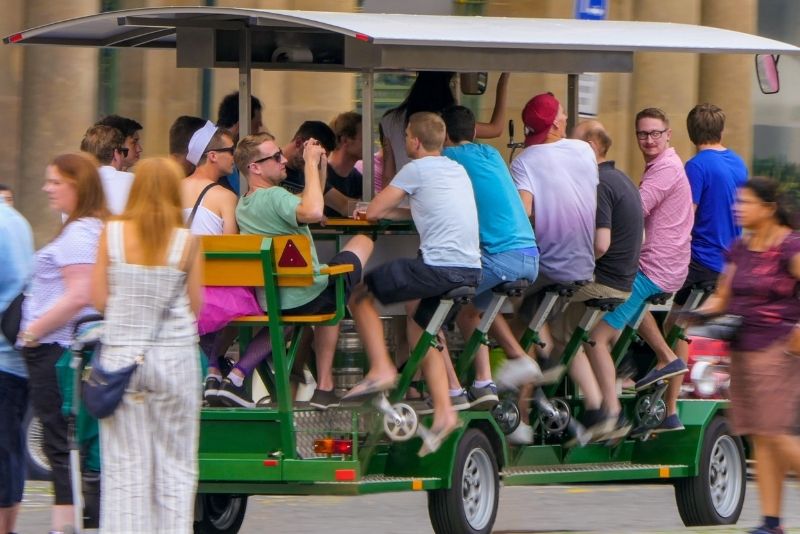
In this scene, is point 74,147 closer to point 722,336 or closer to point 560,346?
point 560,346

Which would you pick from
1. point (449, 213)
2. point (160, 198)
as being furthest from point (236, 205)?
point (160, 198)

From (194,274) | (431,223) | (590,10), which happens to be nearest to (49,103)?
(590,10)

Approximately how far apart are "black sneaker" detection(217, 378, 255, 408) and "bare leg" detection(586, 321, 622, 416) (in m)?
2.33

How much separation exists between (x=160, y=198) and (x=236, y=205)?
1.84 metres

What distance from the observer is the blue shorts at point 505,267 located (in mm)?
9453

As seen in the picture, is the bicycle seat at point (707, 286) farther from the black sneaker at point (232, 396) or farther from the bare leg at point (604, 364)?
the black sneaker at point (232, 396)

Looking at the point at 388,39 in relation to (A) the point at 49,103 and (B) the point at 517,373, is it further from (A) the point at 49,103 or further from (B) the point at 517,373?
(A) the point at 49,103

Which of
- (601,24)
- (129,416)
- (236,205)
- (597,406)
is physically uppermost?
(601,24)

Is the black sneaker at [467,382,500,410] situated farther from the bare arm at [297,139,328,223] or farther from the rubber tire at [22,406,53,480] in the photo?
the rubber tire at [22,406,53,480]

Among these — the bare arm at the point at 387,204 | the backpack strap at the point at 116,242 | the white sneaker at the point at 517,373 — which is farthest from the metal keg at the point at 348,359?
the backpack strap at the point at 116,242

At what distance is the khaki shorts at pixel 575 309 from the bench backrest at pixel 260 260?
7.22ft

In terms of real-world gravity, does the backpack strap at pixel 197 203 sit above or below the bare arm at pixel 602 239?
above

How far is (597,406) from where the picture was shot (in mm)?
10398

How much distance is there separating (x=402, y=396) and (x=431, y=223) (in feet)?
2.98
